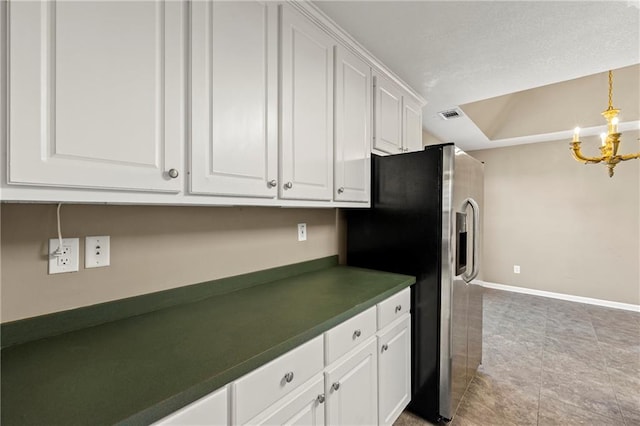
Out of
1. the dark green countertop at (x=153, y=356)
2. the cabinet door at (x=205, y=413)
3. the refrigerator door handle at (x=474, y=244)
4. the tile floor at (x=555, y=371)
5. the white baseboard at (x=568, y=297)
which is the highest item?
the refrigerator door handle at (x=474, y=244)

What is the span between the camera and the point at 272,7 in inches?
53.5

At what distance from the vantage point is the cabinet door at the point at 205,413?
729 mm

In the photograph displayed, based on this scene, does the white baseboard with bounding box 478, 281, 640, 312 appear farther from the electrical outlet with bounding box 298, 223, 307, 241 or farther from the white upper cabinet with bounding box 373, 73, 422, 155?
the electrical outlet with bounding box 298, 223, 307, 241

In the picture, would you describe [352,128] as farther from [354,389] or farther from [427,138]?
[427,138]

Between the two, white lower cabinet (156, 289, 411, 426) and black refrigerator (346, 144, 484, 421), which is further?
black refrigerator (346, 144, 484, 421)

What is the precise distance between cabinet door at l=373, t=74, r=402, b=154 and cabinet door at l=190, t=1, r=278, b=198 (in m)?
0.95

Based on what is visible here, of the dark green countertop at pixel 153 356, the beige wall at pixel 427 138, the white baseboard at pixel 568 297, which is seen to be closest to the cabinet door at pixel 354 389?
the dark green countertop at pixel 153 356

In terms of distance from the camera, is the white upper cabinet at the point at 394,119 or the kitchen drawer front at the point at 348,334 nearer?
the kitchen drawer front at the point at 348,334

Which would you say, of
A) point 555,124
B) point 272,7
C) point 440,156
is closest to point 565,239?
point 555,124

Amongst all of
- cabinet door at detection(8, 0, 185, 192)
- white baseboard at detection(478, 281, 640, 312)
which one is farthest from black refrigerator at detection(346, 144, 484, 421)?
white baseboard at detection(478, 281, 640, 312)

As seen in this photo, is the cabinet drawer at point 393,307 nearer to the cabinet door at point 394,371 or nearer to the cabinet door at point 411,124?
the cabinet door at point 394,371

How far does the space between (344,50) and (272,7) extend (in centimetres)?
57

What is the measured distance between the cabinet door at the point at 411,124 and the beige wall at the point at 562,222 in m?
3.03

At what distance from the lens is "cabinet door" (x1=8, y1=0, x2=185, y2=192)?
0.73 metres
